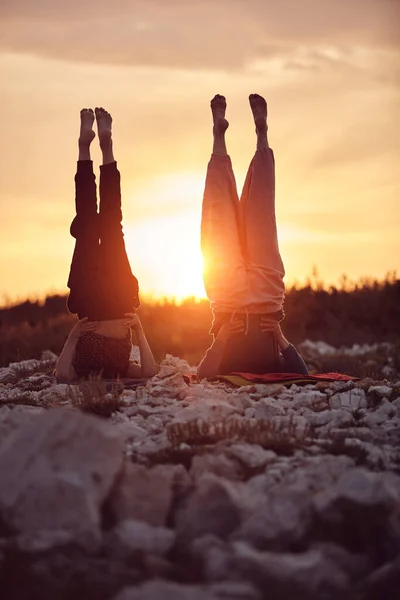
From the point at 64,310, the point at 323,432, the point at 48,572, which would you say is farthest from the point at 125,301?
the point at 64,310

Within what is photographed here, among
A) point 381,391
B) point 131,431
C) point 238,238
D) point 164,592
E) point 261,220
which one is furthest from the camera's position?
point 238,238

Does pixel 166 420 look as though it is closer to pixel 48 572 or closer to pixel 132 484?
pixel 132 484

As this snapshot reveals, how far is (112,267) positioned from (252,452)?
4.08 metres

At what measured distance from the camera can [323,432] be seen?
5.95 meters

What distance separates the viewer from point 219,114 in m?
8.74

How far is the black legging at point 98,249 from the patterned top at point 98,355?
0.84ft

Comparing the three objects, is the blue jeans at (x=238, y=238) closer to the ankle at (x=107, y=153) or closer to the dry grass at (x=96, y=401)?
the ankle at (x=107, y=153)

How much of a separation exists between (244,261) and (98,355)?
190cm

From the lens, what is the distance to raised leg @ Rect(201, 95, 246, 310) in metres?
8.82

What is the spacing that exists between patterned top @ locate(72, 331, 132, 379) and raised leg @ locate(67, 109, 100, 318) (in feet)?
1.06

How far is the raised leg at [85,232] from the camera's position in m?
8.77

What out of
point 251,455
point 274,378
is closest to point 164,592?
point 251,455

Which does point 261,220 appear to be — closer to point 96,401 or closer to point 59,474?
point 96,401

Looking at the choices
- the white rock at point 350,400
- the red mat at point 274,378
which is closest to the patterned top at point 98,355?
the red mat at point 274,378
